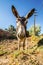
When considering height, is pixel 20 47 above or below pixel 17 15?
below

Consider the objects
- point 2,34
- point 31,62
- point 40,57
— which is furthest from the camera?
point 2,34

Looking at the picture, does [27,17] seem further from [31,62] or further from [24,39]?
[31,62]

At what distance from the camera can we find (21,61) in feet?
24.4

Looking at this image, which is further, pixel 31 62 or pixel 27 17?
pixel 27 17

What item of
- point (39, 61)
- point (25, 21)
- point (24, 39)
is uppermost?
point (25, 21)

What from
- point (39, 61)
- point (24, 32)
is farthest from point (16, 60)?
point (24, 32)

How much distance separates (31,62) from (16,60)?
689 millimetres

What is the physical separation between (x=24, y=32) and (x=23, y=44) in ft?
2.89

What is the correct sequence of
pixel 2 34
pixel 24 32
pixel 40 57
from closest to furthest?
pixel 40 57, pixel 24 32, pixel 2 34

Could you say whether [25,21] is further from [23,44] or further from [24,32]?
[23,44]

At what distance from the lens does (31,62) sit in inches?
289

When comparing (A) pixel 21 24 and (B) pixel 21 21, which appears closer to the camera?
(A) pixel 21 24

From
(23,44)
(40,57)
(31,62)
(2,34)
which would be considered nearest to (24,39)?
(23,44)

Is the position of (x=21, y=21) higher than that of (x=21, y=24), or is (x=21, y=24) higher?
(x=21, y=21)
